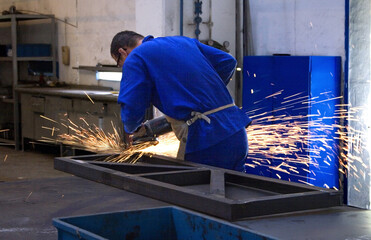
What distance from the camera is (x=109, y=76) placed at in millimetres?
7777

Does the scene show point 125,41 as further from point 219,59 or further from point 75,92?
point 75,92

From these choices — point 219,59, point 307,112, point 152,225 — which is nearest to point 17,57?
point 307,112

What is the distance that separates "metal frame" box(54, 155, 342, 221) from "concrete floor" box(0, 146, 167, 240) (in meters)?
0.05

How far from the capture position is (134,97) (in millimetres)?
3002

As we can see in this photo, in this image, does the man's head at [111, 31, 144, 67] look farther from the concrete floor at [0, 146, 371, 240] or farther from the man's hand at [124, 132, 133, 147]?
the concrete floor at [0, 146, 371, 240]

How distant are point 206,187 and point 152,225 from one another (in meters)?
0.62

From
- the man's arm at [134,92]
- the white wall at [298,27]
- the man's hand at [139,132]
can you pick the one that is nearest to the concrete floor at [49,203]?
the man's arm at [134,92]

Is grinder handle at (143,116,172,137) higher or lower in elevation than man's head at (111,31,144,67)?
lower

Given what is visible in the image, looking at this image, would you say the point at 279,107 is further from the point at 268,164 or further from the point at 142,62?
the point at 142,62

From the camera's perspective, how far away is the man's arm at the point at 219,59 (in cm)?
339

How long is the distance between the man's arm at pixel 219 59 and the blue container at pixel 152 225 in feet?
4.95

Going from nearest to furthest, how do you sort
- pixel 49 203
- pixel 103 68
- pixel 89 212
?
pixel 89 212 < pixel 49 203 < pixel 103 68

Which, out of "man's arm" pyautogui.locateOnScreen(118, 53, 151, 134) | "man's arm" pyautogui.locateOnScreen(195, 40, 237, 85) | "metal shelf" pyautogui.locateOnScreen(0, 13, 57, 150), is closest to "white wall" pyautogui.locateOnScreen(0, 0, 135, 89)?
"metal shelf" pyautogui.locateOnScreen(0, 13, 57, 150)

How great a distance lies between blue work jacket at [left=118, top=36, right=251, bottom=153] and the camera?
3082mm
